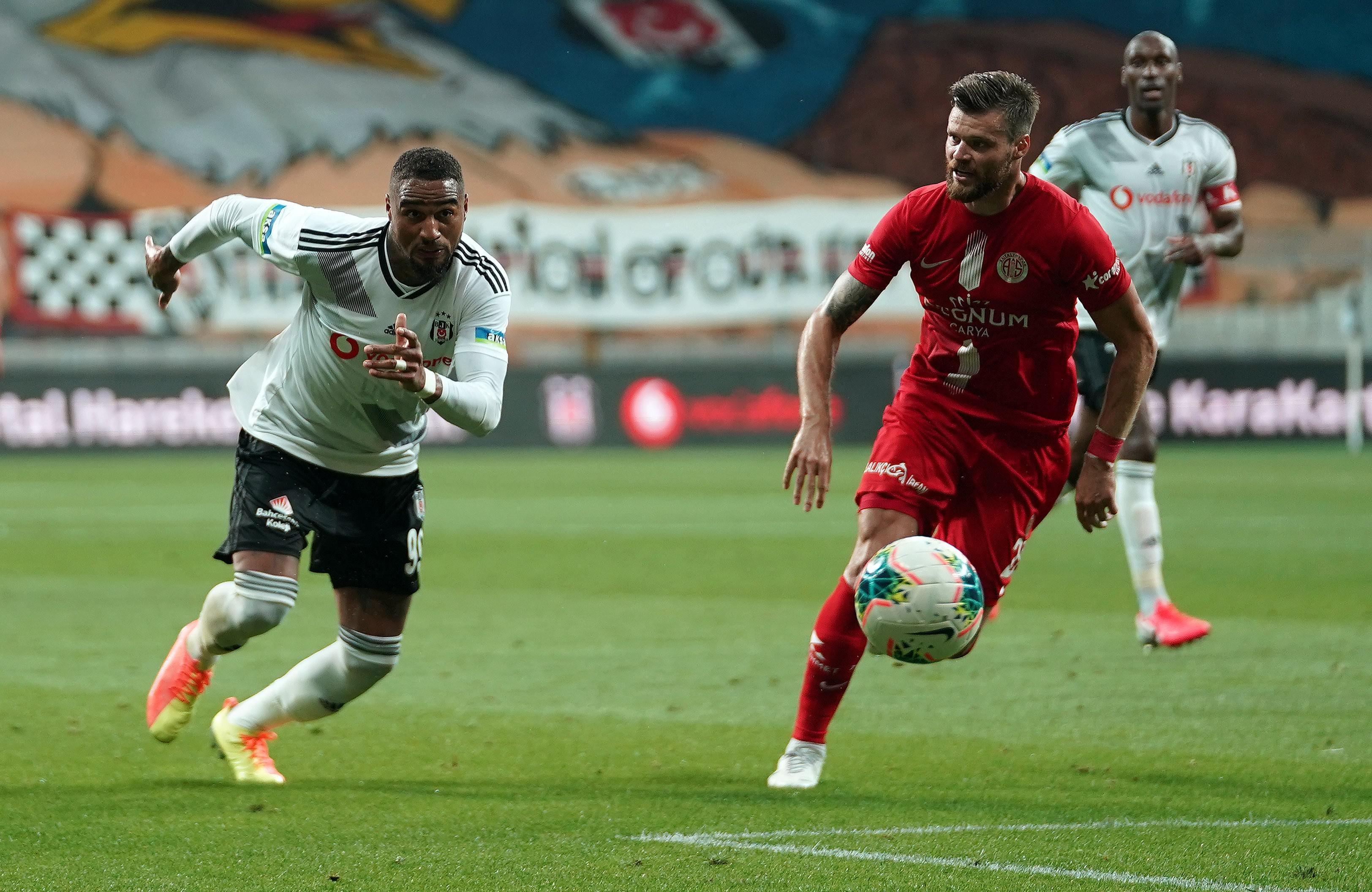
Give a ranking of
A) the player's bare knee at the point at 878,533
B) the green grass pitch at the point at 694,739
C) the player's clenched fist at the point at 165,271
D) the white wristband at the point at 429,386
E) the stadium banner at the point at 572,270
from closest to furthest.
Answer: the green grass pitch at the point at 694,739, the white wristband at the point at 429,386, the player's bare knee at the point at 878,533, the player's clenched fist at the point at 165,271, the stadium banner at the point at 572,270

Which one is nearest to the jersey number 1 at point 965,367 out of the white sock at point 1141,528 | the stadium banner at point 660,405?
the white sock at point 1141,528

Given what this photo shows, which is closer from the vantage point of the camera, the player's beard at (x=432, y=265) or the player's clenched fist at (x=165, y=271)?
the player's beard at (x=432, y=265)

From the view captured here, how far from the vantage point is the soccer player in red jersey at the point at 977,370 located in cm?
521

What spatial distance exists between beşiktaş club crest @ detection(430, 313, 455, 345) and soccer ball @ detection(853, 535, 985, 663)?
4.35 feet

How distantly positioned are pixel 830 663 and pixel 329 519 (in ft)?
4.90

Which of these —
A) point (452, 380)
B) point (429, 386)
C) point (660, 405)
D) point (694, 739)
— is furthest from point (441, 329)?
point (660, 405)

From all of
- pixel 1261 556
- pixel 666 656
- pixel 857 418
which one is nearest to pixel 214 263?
pixel 857 418

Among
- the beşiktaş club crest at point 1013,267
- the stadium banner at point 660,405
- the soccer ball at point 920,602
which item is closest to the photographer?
the soccer ball at point 920,602

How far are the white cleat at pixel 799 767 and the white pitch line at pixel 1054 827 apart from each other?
1.95 ft

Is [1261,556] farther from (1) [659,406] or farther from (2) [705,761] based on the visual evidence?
(1) [659,406]

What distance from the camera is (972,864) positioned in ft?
14.4

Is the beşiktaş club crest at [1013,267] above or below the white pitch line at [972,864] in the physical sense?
above

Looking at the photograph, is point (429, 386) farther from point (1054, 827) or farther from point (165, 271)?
point (1054, 827)

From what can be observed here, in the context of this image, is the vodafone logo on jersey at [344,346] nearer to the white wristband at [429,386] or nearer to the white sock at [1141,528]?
the white wristband at [429,386]
